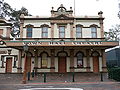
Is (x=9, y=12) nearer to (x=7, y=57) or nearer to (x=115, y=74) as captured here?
(x=7, y=57)

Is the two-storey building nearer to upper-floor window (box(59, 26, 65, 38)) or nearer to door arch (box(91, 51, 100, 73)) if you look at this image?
upper-floor window (box(59, 26, 65, 38))

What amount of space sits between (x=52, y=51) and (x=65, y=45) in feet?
11.6

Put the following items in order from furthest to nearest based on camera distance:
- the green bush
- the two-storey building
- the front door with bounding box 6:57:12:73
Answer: the front door with bounding box 6:57:12:73
the two-storey building
the green bush

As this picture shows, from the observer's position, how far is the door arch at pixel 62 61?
71.7 feet

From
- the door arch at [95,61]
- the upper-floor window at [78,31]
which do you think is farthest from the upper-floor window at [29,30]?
the door arch at [95,61]

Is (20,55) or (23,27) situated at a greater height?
(23,27)

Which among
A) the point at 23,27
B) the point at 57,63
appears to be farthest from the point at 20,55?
the point at 57,63

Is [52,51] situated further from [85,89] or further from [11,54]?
[85,89]

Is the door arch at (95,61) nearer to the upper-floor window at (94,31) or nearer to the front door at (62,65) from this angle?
the upper-floor window at (94,31)

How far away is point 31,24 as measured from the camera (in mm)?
22797

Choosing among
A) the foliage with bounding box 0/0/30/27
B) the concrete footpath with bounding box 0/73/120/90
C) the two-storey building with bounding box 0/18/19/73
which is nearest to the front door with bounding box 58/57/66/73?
the concrete footpath with bounding box 0/73/120/90

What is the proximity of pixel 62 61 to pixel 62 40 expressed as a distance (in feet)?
11.2

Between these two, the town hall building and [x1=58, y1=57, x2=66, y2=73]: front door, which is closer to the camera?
the town hall building

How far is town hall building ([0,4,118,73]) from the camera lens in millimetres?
21703
